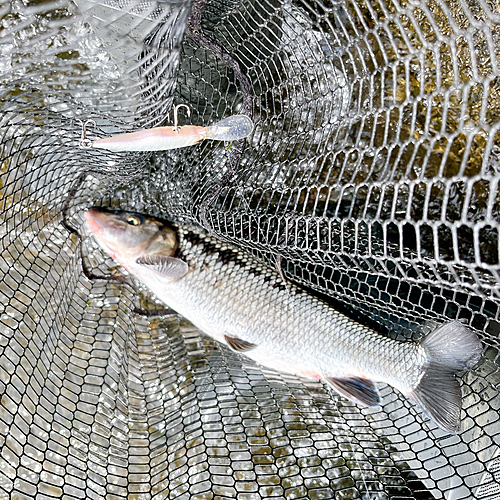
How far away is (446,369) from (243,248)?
3.51ft

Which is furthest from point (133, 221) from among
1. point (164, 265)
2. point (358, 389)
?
point (358, 389)

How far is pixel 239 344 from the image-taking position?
2.04m

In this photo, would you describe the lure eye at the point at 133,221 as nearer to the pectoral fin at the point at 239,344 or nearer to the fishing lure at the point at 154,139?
the fishing lure at the point at 154,139

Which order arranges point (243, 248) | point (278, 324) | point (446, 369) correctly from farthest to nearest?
point (243, 248)
point (278, 324)
point (446, 369)

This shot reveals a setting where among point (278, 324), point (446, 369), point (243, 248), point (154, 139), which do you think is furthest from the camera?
point (243, 248)

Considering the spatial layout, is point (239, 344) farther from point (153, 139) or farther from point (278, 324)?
point (153, 139)

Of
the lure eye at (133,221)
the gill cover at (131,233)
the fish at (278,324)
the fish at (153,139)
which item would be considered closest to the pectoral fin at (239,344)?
the fish at (278,324)

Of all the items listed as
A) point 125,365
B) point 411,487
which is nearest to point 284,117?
point 125,365

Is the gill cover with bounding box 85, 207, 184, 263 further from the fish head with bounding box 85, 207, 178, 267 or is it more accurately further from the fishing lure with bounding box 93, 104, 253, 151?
the fishing lure with bounding box 93, 104, 253, 151

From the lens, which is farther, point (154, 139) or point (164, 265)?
point (164, 265)

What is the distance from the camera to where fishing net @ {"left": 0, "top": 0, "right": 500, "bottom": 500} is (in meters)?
2.08

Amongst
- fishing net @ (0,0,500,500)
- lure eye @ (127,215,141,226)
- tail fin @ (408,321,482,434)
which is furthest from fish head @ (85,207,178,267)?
tail fin @ (408,321,482,434)

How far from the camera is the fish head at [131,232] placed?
2.06m

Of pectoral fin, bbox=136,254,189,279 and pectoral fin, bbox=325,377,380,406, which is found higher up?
pectoral fin, bbox=136,254,189,279
